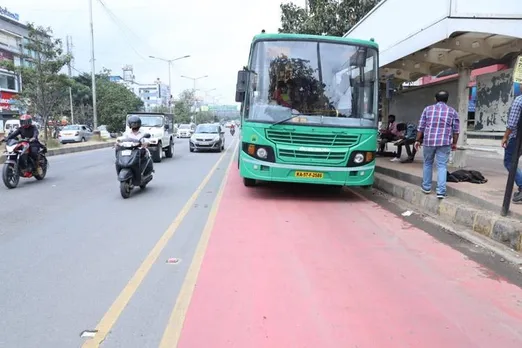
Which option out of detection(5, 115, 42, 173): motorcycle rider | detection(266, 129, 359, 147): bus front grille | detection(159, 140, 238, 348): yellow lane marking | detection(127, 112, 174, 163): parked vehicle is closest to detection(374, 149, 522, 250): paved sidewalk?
detection(266, 129, 359, 147): bus front grille

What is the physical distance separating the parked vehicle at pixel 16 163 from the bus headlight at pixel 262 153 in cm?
583

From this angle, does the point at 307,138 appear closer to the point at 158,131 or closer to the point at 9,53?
the point at 158,131

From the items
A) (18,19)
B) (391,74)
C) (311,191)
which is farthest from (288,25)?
(18,19)

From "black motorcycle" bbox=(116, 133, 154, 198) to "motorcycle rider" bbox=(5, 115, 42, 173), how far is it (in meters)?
3.05

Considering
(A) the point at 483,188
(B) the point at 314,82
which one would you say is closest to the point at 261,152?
(B) the point at 314,82

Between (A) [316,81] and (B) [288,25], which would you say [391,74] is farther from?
(B) [288,25]

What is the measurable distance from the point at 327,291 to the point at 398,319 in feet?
2.38

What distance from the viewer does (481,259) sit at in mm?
5227

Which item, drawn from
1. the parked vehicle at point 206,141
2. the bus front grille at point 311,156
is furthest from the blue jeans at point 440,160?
A: the parked vehicle at point 206,141

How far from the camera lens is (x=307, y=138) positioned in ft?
26.7

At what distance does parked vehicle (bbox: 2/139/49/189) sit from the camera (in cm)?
1005

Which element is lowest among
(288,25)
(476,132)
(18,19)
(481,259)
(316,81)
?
(481,259)

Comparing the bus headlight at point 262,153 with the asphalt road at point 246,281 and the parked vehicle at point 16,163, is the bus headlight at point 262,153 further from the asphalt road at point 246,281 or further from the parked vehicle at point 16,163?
the parked vehicle at point 16,163

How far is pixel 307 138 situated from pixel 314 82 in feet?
3.90
